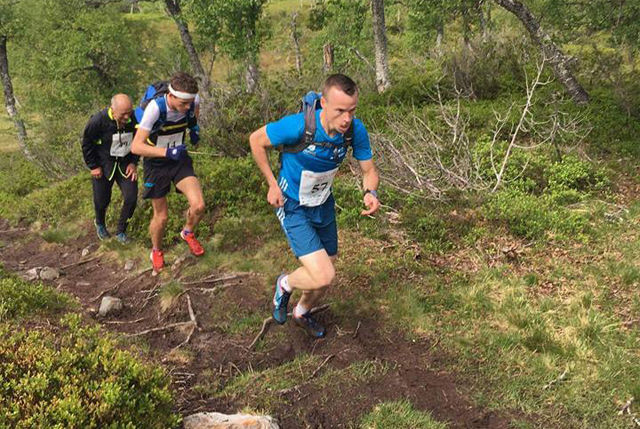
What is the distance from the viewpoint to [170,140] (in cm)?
540

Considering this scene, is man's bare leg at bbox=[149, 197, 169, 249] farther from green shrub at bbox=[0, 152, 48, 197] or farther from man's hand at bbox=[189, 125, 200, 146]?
green shrub at bbox=[0, 152, 48, 197]

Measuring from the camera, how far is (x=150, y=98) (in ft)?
17.1

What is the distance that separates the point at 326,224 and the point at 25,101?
29390mm

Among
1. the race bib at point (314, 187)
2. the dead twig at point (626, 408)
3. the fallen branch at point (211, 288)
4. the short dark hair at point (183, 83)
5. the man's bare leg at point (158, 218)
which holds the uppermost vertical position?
the short dark hair at point (183, 83)

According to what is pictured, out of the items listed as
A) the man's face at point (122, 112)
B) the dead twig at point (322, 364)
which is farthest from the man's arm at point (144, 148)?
the dead twig at point (322, 364)

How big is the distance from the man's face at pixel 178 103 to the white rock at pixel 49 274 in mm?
3657

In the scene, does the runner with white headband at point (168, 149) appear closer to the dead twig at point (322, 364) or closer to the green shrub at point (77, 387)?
the green shrub at point (77, 387)

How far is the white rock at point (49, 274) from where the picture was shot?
6.73 m

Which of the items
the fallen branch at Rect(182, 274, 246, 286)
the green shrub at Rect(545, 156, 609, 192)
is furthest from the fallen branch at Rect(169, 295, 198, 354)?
the green shrub at Rect(545, 156, 609, 192)

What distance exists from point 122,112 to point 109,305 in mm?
2539

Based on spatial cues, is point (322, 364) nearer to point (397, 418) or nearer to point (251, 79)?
point (397, 418)

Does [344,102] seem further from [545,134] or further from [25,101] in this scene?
[25,101]

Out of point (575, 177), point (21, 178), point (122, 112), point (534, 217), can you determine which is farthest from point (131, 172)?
point (21, 178)

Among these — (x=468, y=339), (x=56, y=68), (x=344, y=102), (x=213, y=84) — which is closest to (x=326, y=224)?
(x=344, y=102)
